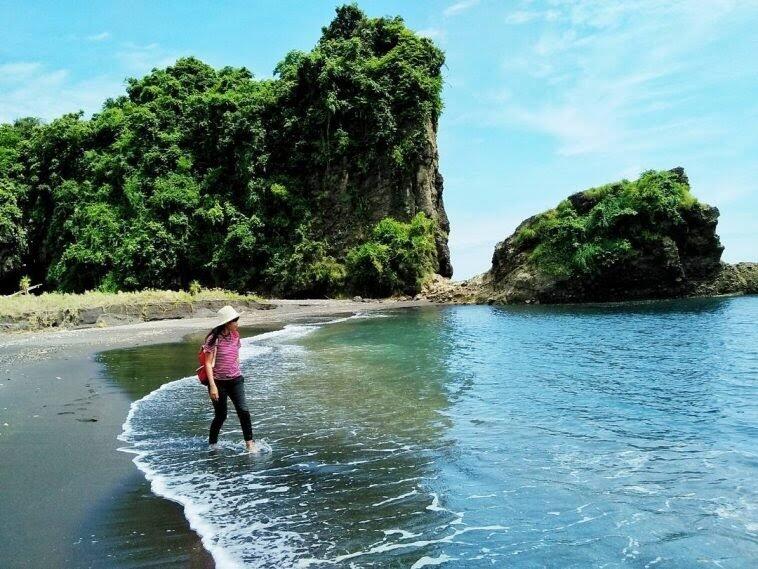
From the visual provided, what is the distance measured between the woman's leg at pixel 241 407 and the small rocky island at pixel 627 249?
104 feet

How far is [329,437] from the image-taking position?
798 cm

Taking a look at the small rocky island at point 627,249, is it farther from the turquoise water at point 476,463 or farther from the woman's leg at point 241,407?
the woman's leg at point 241,407

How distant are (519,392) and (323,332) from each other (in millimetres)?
13250

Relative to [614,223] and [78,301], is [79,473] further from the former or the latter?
[614,223]

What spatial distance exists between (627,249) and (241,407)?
32.9 metres

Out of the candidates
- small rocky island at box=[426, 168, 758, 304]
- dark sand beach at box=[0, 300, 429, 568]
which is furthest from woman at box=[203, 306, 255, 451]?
small rocky island at box=[426, 168, 758, 304]

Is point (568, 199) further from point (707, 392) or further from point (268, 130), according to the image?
point (707, 392)

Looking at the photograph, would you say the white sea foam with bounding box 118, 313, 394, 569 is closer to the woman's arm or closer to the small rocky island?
the woman's arm

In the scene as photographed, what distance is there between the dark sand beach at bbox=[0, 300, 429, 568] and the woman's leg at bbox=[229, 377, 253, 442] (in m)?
1.38

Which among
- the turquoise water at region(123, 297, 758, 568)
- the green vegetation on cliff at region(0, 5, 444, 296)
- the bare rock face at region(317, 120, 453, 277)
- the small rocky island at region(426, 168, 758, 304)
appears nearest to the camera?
the turquoise water at region(123, 297, 758, 568)

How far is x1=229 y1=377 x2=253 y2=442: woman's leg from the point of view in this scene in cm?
723

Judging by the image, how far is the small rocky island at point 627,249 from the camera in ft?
115

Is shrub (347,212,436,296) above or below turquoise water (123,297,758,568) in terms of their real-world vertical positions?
above

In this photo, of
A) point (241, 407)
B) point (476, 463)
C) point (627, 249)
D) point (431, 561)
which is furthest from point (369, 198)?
point (431, 561)
